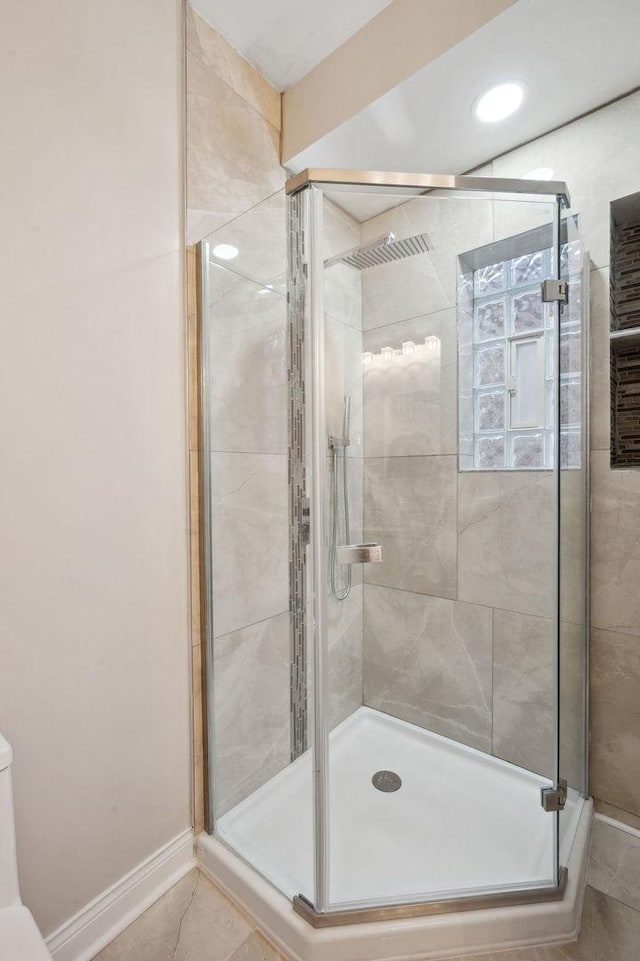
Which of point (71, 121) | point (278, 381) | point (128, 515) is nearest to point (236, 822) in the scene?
point (128, 515)

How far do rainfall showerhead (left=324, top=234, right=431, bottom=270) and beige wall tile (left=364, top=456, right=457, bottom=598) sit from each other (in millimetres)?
546

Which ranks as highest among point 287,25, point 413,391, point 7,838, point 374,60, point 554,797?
point 287,25

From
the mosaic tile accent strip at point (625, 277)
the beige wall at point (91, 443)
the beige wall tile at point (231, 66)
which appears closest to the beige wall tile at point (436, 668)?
the beige wall at point (91, 443)

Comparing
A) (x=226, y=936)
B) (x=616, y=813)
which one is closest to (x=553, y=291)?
(x=616, y=813)

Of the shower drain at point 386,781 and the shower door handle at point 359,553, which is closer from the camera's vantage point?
the shower door handle at point 359,553

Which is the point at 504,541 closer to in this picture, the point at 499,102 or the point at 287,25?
the point at 499,102

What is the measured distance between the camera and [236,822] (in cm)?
138

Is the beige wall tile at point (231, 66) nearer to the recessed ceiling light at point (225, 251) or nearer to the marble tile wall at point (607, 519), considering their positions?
the recessed ceiling light at point (225, 251)

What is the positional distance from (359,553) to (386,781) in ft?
2.66

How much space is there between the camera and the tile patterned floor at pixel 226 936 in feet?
3.52

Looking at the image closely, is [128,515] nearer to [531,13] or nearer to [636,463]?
[636,463]

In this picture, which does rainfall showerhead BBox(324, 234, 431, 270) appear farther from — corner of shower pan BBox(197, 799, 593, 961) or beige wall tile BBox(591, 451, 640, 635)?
Result: corner of shower pan BBox(197, 799, 593, 961)

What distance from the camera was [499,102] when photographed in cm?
145

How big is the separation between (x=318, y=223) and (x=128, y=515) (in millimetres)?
921
